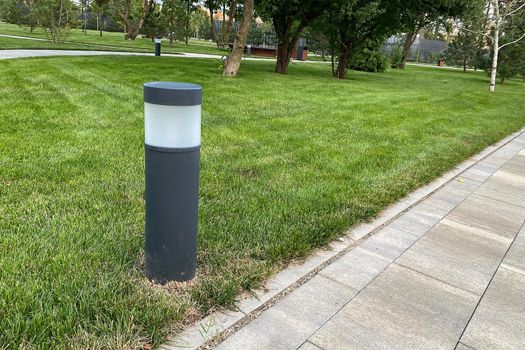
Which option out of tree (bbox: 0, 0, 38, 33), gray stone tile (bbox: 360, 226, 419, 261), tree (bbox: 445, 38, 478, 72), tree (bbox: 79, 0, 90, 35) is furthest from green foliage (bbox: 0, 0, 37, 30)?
gray stone tile (bbox: 360, 226, 419, 261)

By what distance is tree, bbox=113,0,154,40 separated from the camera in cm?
3272

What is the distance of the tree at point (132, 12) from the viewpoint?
32719 millimetres

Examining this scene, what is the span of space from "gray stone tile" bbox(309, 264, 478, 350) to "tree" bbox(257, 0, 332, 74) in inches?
598

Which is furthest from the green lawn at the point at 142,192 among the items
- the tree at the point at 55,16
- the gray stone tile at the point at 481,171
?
the tree at the point at 55,16

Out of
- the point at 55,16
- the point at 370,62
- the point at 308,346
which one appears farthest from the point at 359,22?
the point at 55,16

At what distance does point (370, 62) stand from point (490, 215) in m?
24.9

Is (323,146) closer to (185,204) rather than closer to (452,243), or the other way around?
(452,243)

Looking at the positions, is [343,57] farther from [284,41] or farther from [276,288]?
[276,288]

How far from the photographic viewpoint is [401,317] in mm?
2650

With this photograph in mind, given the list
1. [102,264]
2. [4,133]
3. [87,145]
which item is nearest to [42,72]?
[4,133]

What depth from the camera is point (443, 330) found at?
2580 mm

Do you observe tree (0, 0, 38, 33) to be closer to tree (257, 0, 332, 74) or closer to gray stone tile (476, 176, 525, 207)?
tree (257, 0, 332, 74)

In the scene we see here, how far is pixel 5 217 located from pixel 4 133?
9.80ft

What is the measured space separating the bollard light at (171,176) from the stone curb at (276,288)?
41cm
